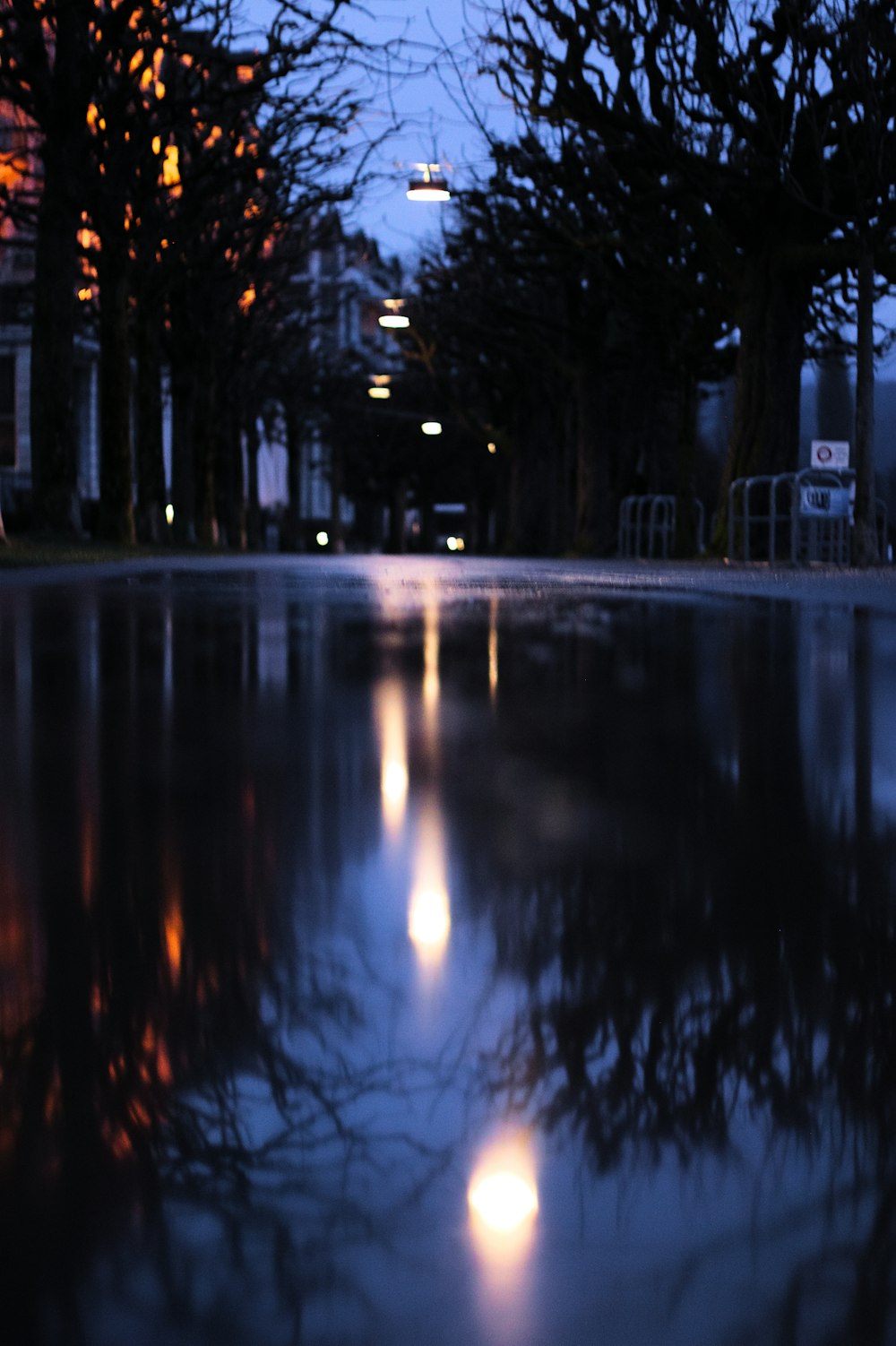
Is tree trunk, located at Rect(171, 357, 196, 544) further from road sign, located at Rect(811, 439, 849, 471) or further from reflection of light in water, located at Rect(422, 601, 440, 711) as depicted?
reflection of light in water, located at Rect(422, 601, 440, 711)

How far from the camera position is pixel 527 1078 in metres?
2.63

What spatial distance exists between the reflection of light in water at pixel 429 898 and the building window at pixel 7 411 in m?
63.9

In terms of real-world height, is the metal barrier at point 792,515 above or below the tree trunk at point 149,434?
below

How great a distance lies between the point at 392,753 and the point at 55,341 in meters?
26.4

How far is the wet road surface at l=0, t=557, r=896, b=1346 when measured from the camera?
1.94 m

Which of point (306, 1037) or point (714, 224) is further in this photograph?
point (714, 224)

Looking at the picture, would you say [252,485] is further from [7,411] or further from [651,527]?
[651,527]

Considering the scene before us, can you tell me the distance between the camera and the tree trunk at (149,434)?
1642 inches

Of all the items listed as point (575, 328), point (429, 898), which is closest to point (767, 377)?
point (575, 328)

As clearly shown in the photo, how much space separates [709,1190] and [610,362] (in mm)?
52304

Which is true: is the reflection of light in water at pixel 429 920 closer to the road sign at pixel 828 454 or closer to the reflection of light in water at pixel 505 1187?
the reflection of light in water at pixel 505 1187

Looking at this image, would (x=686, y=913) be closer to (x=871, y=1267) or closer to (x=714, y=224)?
(x=871, y=1267)

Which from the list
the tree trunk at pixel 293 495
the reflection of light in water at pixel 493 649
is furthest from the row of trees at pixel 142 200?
the tree trunk at pixel 293 495

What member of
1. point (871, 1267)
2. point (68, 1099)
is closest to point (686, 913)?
point (68, 1099)
